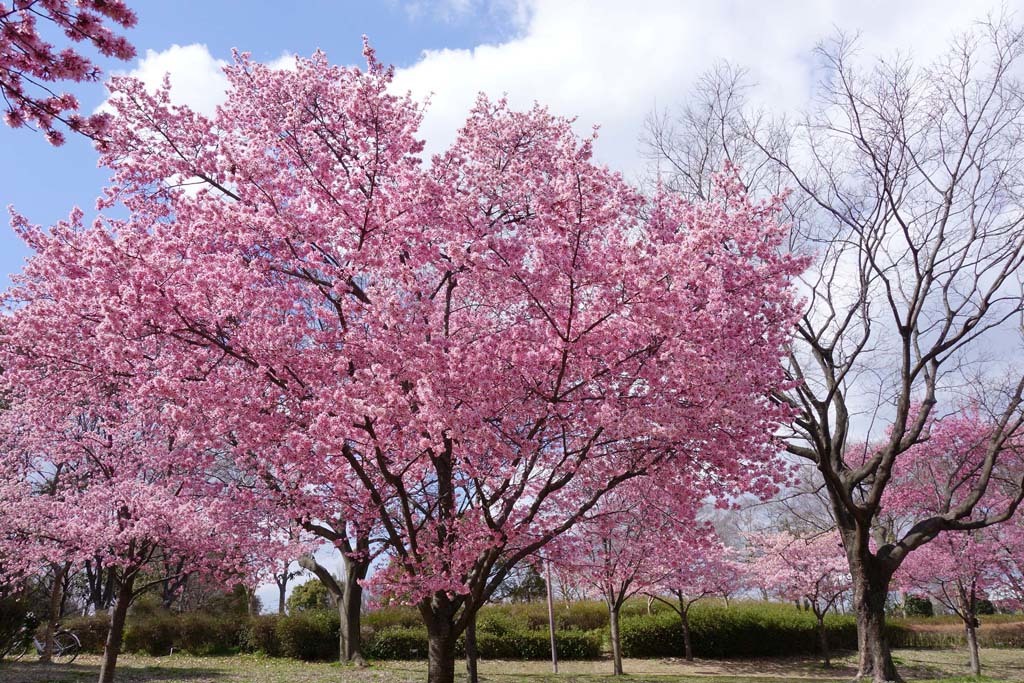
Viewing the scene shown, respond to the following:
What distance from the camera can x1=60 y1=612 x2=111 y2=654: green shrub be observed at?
66.4 feet

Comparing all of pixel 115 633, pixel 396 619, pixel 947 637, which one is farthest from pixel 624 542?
pixel 947 637

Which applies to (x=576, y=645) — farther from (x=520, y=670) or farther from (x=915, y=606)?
(x=915, y=606)

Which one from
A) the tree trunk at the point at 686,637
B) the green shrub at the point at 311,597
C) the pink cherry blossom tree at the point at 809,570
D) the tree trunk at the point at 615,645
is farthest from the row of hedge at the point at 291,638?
the green shrub at the point at 311,597

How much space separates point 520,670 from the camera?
17.4 metres

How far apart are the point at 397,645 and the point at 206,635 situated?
19.1ft

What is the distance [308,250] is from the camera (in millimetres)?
6898

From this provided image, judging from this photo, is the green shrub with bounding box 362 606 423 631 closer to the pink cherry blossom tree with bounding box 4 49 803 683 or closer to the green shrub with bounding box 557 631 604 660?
the green shrub with bounding box 557 631 604 660

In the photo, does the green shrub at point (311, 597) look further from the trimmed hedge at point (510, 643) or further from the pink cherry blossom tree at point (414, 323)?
the pink cherry blossom tree at point (414, 323)

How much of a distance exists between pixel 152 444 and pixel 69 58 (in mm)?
10088

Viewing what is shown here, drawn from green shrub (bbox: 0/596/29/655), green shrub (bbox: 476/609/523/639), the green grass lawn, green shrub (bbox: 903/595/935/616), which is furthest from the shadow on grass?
green shrub (bbox: 903/595/935/616)

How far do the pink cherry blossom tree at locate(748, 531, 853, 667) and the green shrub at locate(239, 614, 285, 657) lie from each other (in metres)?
15.2

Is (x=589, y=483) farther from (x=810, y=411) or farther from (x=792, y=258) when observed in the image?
(x=810, y=411)

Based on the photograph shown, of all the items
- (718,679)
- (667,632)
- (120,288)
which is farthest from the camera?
(667,632)

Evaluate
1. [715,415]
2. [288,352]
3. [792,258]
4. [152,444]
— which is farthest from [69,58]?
[152,444]
